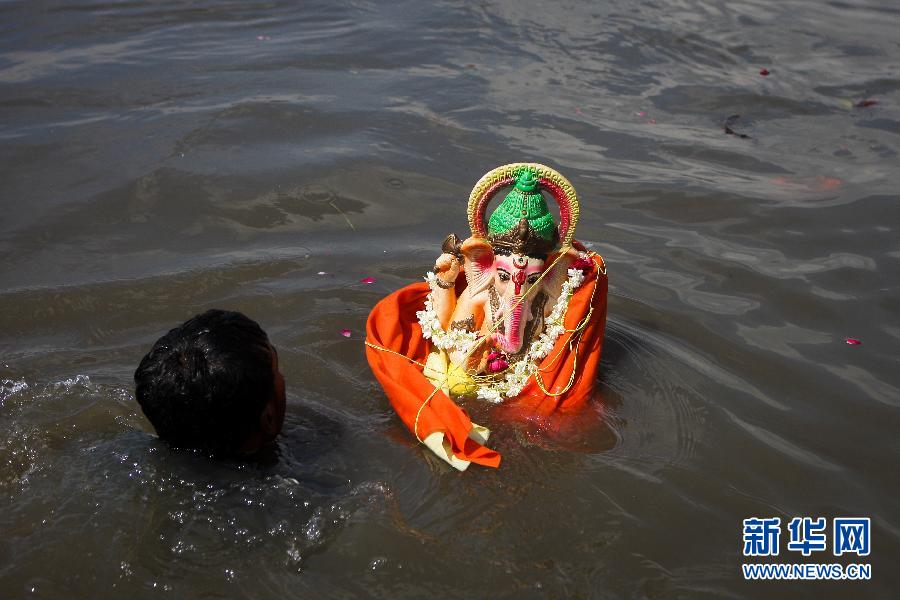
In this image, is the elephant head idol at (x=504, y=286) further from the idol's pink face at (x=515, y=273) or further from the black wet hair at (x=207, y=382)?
the black wet hair at (x=207, y=382)

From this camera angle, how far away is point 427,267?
6.05 m

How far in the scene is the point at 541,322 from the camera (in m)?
4.66

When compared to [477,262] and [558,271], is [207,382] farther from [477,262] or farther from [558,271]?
[558,271]

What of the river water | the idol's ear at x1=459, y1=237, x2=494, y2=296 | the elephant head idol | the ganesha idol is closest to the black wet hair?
the river water

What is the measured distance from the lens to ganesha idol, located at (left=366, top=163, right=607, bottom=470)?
438cm

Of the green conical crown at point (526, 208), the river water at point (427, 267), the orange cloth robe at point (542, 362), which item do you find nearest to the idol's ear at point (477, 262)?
the green conical crown at point (526, 208)

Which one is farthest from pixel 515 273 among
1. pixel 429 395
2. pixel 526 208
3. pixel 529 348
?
pixel 429 395

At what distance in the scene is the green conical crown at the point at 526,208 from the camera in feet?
14.1

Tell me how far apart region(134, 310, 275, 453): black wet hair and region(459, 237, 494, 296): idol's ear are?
1.35 meters

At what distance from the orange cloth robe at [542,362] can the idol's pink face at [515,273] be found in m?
0.30

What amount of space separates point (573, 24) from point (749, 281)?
18.1 ft

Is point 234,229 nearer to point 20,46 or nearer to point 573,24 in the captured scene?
point 20,46

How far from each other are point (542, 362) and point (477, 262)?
0.66m

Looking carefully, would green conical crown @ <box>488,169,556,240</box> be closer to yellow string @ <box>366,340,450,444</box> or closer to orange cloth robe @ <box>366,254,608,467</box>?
orange cloth robe @ <box>366,254,608,467</box>
